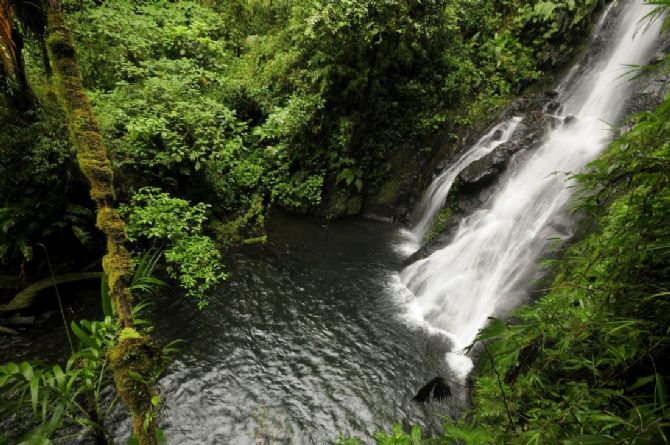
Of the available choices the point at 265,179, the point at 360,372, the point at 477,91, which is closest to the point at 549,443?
the point at 360,372

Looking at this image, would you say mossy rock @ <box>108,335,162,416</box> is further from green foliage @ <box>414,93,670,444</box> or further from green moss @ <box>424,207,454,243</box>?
green moss @ <box>424,207,454,243</box>

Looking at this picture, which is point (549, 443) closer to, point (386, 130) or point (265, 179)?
point (265, 179)

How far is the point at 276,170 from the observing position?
34.7ft

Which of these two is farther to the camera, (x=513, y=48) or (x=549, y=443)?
(x=513, y=48)

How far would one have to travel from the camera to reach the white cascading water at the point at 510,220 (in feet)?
22.9

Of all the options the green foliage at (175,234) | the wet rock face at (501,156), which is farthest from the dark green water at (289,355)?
the wet rock face at (501,156)

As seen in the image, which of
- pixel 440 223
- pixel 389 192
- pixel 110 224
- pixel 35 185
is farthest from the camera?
pixel 389 192

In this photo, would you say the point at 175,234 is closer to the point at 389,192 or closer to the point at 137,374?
the point at 137,374

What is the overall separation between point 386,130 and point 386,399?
828cm

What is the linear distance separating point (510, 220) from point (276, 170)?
6.47 metres

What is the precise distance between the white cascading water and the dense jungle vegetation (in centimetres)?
Result: 91

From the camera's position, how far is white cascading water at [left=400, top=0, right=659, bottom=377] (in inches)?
275

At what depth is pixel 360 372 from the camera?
5.86m

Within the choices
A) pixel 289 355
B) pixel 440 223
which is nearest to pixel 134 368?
pixel 289 355
